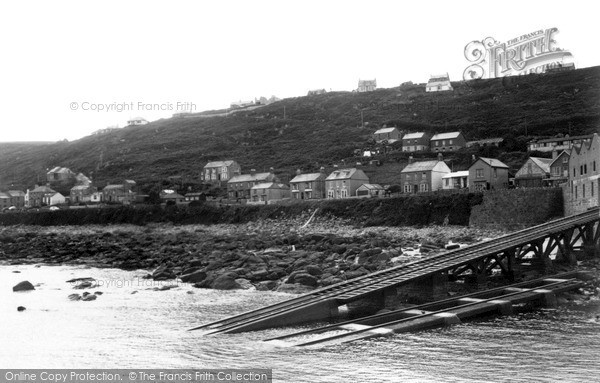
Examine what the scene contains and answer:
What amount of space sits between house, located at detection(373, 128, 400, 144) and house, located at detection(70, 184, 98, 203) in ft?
195

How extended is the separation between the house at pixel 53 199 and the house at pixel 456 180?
3169 inches

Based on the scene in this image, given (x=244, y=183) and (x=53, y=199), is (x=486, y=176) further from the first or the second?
(x=53, y=199)

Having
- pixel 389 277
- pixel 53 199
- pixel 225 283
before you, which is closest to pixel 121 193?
pixel 53 199

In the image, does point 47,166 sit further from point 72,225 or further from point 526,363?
point 526,363

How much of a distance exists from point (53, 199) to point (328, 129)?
64.3m

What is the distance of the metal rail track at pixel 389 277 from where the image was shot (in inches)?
957

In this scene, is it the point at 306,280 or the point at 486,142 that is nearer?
the point at 306,280

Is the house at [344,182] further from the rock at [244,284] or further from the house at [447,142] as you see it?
the rock at [244,284]

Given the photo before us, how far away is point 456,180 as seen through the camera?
8031 cm

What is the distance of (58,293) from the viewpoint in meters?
34.8

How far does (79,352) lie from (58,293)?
48.7ft

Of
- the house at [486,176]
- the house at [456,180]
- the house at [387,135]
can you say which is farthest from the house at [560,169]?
the house at [387,135]

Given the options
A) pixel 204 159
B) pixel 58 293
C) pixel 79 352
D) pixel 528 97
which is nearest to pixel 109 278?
pixel 58 293

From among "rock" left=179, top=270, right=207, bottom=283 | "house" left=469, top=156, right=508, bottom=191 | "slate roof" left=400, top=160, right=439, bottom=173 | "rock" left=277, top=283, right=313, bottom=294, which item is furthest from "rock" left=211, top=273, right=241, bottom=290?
"slate roof" left=400, top=160, right=439, bottom=173
